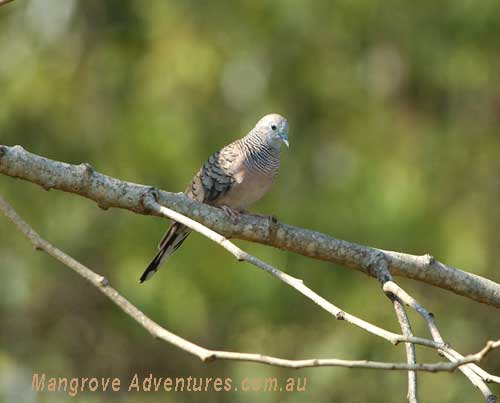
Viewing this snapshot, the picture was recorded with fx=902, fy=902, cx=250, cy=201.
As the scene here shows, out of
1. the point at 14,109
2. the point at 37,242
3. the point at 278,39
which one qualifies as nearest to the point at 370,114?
the point at 278,39

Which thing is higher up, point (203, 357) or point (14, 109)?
point (14, 109)

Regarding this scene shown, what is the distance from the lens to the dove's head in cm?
607

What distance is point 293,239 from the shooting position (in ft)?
13.2

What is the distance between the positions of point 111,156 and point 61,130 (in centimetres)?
91

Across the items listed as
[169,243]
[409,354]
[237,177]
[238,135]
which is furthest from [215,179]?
[238,135]

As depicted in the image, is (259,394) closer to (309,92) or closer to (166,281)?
(166,281)

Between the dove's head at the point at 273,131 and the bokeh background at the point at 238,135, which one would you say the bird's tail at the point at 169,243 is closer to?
the dove's head at the point at 273,131

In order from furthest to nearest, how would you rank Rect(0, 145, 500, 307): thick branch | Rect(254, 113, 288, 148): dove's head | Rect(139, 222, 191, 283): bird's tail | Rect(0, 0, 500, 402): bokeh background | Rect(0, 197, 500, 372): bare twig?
1. Rect(0, 0, 500, 402): bokeh background
2. Rect(254, 113, 288, 148): dove's head
3. Rect(139, 222, 191, 283): bird's tail
4. Rect(0, 145, 500, 307): thick branch
5. Rect(0, 197, 500, 372): bare twig

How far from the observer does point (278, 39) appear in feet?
41.0

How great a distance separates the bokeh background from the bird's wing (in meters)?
4.18

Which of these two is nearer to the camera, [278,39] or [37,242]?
[37,242]

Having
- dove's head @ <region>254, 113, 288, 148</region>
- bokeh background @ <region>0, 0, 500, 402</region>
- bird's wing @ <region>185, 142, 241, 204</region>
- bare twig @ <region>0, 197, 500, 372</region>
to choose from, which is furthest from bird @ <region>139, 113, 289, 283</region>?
bokeh background @ <region>0, 0, 500, 402</region>

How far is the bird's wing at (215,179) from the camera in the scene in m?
5.66

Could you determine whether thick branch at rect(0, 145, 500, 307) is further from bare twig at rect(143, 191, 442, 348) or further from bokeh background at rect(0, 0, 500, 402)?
bokeh background at rect(0, 0, 500, 402)
